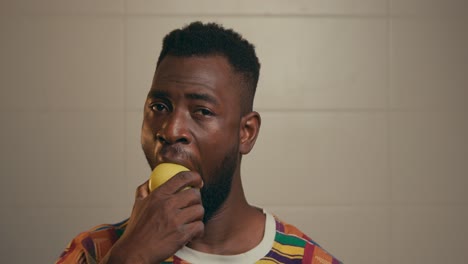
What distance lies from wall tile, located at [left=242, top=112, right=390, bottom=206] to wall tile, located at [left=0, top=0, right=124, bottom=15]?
0.78 meters

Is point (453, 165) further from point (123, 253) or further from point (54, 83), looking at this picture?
point (123, 253)

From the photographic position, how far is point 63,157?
2607 mm

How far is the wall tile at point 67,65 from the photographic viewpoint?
103 inches

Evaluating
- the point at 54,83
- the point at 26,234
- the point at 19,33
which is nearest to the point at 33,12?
the point at 19,33

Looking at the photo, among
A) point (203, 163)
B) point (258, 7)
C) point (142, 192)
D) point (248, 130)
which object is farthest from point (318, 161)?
point (142, 192)

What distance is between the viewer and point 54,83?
8.59ft

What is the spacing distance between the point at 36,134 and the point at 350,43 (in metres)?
1.36

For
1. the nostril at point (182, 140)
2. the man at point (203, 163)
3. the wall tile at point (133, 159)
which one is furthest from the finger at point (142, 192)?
the wall tile at point (133, 159)

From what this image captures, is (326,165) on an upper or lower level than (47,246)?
upper

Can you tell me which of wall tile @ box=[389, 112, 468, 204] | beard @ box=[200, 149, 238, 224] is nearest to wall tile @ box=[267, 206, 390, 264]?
wall tile @ box=[389, 112, 468, 204]

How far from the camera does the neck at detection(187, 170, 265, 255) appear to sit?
145 centimetres

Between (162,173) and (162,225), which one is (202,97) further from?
(162,225)

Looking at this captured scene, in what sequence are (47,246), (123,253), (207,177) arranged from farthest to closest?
(47,246) < (207,177) < (123,253)

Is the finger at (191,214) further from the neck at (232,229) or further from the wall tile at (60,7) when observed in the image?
the wall tile at (60,7)
